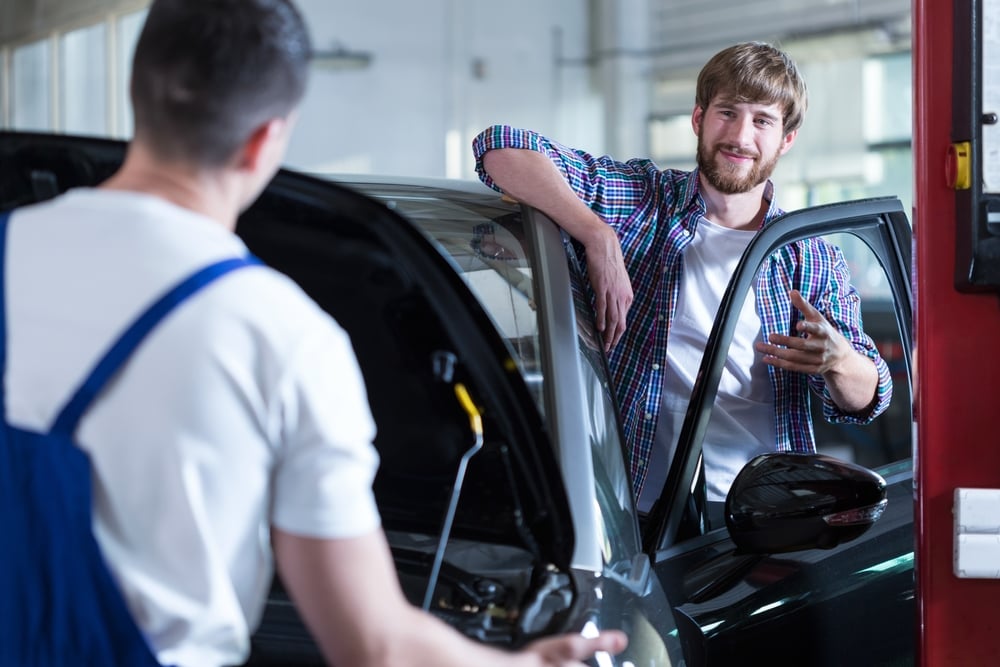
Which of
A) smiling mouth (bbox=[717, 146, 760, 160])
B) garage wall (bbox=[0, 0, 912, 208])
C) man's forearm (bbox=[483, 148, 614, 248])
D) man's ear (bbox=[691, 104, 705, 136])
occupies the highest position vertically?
garage wall (bbox=[0, 0, 912, 208])

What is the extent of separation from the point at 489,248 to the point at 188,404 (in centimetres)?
110

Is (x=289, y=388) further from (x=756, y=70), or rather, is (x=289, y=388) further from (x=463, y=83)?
(x=463, y=83)

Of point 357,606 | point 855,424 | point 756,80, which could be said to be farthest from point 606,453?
point 855,424

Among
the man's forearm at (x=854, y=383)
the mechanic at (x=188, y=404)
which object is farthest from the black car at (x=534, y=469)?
the mechanic at (x=188, y=404)

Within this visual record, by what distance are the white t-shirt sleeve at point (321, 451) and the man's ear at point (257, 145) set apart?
181mm

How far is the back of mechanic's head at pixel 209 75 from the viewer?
1136mm

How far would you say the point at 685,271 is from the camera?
104 inches

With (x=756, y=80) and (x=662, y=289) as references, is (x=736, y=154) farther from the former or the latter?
(x=662, y=289)

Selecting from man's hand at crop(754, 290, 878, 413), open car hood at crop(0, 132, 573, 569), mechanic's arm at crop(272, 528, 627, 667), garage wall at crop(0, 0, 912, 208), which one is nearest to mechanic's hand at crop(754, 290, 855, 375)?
man's hand at crop(754, 290, 878, 413)

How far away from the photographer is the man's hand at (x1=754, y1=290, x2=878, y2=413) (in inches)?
94.7

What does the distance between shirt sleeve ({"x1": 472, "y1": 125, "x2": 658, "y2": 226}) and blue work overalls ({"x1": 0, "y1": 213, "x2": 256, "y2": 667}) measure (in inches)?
54.9

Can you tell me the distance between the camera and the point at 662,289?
2.59 m

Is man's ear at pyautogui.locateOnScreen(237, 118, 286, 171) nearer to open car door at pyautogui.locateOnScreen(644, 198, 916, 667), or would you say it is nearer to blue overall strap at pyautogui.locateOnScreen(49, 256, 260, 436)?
blue overall strap at pyautogui.locateOnScreen(49, 256, 260, 436)

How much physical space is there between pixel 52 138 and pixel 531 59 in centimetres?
1148
